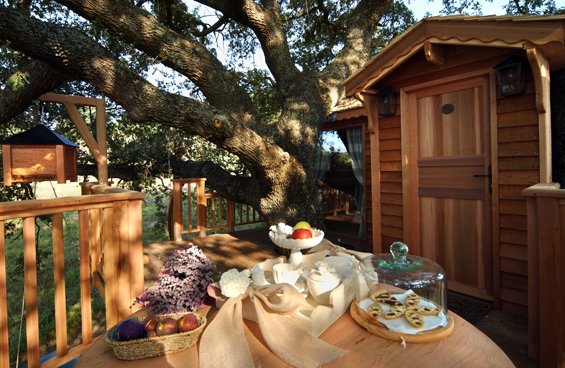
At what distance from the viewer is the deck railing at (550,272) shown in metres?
2.02

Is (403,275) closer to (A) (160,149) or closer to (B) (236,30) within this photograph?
(A) (160,149)

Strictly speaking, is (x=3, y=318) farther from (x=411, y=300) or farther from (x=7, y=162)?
(x=411, y=300)

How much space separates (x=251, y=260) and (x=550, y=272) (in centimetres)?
350

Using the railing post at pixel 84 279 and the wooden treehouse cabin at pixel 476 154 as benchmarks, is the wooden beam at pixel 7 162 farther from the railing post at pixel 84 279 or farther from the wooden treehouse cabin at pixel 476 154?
the wooden treehouse cabin at pixel 476 154

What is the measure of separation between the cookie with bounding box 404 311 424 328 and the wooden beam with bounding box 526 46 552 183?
8.21ft

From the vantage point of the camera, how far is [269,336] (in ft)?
3.09

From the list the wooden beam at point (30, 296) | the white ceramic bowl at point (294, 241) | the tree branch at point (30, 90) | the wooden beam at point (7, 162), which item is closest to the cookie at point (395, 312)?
the white ceramic bowl at point (294, 241)

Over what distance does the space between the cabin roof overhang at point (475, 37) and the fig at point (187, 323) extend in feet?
10.1

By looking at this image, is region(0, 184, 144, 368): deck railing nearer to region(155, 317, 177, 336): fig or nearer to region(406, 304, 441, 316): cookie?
region(155, 317, 177, 336): fig

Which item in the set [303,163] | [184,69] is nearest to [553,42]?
[303,163]

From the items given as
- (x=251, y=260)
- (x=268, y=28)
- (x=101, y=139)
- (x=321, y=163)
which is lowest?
(x=251, y=260)

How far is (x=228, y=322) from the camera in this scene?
3.34 feet

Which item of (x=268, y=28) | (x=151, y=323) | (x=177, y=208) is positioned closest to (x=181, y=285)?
(x=151, y=323)

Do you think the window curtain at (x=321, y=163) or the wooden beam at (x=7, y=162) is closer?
the wooden beam at (x=7, y=162)
